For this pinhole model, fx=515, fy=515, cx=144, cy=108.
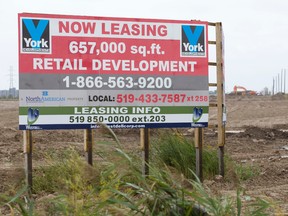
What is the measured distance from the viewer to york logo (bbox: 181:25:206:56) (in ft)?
24.6

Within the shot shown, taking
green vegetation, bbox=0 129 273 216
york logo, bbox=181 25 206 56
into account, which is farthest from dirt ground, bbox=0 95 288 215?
york logo, bbox=181 25 206 56

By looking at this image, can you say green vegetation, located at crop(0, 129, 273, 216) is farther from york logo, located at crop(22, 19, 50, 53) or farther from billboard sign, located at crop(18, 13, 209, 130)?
york logo, located at crop(22, 19, 50, 53)

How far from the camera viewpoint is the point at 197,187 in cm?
381

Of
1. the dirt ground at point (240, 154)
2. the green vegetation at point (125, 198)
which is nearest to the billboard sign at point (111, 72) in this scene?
the dirt ground at point (240, 154)

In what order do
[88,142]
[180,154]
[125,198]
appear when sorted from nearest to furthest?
[125,198] < [88,142] < [180,154]

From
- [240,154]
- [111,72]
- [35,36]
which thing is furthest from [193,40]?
[240,154]

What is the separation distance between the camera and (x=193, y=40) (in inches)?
298

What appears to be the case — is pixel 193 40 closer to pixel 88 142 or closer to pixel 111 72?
pixel 111 72

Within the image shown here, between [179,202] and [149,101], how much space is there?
3715 mm

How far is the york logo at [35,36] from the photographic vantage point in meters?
6.79

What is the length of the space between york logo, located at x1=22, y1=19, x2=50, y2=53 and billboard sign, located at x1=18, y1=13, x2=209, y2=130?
13 mm

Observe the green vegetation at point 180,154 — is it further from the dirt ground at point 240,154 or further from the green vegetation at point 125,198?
the green vegetation at point 125,198

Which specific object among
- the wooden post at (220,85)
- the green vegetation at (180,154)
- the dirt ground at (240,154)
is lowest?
the dirt ground at (240,154)

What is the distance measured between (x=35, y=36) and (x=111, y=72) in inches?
44.8
